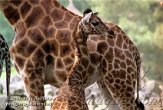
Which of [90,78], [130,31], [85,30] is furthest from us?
[130,31]

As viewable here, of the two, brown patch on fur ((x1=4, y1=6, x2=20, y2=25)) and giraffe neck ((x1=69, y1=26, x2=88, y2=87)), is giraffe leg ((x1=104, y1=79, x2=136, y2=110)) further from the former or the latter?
brown patch on fur ((x1=4, y1=6, x2=20, y2=25))

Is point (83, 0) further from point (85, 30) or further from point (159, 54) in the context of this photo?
point (85, 30)

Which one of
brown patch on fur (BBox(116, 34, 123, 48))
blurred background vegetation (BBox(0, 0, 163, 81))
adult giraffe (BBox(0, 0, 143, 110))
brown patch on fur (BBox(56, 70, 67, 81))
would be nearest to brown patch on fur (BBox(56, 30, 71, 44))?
adult giraffe (BBox(0, 0, 143, 110))

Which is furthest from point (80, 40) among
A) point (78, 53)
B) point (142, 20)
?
point (142, 20)

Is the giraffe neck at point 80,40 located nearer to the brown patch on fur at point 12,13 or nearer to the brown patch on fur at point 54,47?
the brown patch on fur at point 54,47

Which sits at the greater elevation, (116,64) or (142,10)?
(142,10)

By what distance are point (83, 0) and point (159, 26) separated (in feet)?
3.32

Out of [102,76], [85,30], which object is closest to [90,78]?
[102,76]

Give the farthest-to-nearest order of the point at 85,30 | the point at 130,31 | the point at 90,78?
the point at 130,31 → the point at 90,78 → the point at 85,30

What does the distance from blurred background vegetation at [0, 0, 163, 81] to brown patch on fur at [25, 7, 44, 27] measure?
418 centimetres

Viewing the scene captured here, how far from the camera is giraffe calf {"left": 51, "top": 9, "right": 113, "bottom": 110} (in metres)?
1.40

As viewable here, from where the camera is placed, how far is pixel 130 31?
230 inches

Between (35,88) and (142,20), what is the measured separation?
4.56m

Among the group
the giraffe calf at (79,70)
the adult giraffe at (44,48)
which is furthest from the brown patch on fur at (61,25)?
the giraffe calf at (79,70)
